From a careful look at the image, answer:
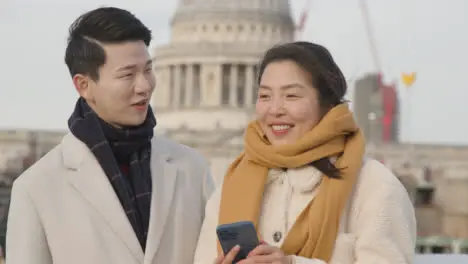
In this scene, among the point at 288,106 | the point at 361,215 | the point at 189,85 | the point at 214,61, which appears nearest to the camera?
the point at 361,215

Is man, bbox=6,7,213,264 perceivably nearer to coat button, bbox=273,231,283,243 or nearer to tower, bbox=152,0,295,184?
coat button, bbox=273,231,283,243

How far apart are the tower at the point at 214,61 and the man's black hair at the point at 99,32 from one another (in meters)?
68.8

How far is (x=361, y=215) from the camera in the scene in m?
5.16

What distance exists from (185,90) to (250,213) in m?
79.2

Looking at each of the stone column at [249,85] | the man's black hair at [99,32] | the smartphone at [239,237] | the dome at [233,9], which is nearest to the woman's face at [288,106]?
the smartphone at [239,237]

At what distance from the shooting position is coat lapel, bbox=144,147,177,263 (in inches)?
220

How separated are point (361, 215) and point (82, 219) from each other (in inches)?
55.1

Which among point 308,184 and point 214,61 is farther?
point 214,61

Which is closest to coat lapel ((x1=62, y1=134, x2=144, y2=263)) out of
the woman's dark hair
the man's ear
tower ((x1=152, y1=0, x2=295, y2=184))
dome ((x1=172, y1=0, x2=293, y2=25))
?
the man's ear

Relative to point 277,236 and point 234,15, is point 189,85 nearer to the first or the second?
point 234,15

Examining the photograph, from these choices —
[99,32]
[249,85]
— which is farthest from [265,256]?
[249,85]

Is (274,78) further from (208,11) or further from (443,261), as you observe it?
(208,11)

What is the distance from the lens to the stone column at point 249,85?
80.8 metres

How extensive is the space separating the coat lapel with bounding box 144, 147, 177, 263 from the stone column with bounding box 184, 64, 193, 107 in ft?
253
